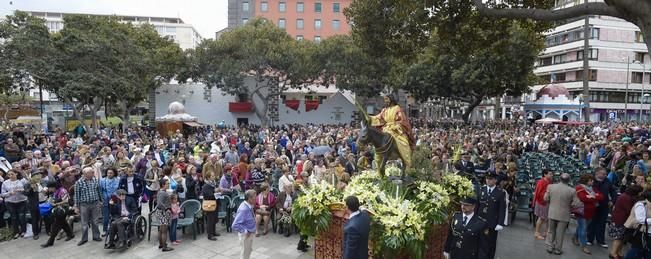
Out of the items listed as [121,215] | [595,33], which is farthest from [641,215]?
[595,33]

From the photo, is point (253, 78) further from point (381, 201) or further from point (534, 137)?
point (381, 201)

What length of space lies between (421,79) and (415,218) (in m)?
27.6

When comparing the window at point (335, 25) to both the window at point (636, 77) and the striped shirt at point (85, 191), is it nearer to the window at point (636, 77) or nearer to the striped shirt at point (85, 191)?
the window at point (636, 77)

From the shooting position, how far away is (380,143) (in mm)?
7242

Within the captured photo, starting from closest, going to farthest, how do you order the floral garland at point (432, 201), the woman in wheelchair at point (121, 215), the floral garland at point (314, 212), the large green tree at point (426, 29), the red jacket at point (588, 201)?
the floral garland at point (432, 201) → the floral garland at point (314, 212) → the red jacket at point (588, 201) → the woman in wheelchair at point (121, 215) → the large green tree at point (426, 29)

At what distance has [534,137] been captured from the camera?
2106 cm

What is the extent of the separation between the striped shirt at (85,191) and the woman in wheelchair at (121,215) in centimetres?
43

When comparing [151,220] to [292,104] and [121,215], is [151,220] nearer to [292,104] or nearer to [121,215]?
[121,215]

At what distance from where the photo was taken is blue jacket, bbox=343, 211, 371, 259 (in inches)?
213

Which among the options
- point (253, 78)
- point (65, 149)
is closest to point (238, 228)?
point (65, 149)

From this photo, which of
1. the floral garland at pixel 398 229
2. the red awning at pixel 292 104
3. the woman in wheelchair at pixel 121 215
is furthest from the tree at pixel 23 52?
the floral garland at pixel 398 229

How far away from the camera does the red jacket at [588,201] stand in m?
7.90

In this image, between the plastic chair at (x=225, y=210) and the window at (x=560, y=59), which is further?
the window at (x=560, y=59)

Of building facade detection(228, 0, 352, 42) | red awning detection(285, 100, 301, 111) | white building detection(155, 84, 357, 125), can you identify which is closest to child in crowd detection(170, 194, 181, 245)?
white building detection(155, 84, 357, 125)
